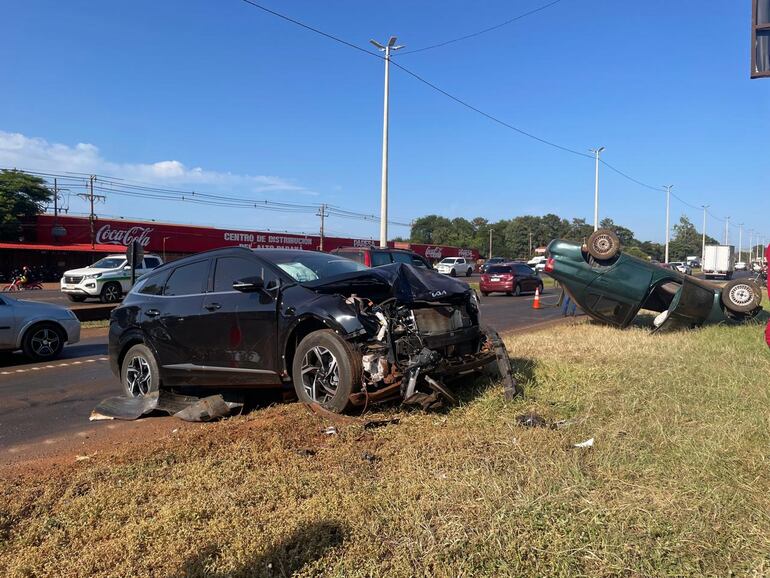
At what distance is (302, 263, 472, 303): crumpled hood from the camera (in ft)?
17.3

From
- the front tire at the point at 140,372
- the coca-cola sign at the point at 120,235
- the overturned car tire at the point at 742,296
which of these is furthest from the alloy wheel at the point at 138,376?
the coca-cola sign at the point at 120,235

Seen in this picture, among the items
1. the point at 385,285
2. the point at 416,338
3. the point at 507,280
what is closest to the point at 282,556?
the point at 416,338

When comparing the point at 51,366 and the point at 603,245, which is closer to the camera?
the point at 51,366

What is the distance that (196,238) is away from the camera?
150 ft

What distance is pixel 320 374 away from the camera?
5180 mm

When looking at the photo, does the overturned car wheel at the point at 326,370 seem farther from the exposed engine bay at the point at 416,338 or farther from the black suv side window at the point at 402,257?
the black suv side window at the point at 402,257

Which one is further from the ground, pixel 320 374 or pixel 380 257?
pixel 380 257

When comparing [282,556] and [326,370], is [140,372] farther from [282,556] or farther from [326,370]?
[282,556]

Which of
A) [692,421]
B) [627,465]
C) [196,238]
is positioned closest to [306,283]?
[627,465]

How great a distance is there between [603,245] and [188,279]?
7.73 m

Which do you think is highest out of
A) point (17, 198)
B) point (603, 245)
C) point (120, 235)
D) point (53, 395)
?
point (17, 198)

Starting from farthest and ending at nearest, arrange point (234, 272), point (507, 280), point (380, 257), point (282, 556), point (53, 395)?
point (507, 280)
point (380, 257)
point (53, 395)
point (234, 272)
point (282, 556)

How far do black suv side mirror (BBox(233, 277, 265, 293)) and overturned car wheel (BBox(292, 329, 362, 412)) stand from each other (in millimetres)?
710

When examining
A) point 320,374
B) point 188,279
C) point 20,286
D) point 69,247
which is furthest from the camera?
point 69,247
